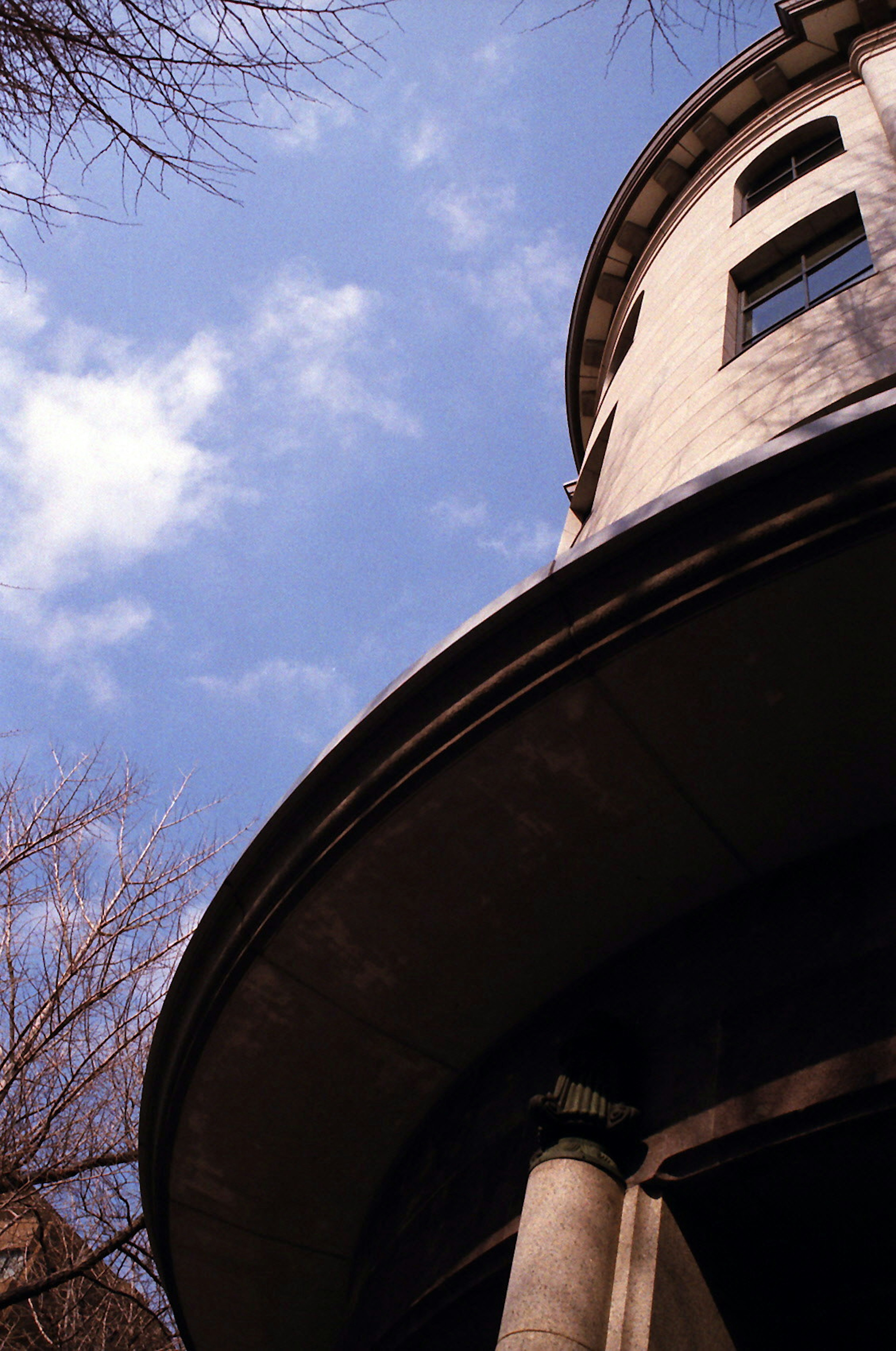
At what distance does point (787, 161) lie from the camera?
588 inches

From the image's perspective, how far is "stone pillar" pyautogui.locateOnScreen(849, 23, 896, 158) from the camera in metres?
12.5

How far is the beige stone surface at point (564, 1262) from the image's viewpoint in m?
4.69

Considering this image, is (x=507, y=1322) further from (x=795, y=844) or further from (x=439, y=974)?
(x=795, y=844)

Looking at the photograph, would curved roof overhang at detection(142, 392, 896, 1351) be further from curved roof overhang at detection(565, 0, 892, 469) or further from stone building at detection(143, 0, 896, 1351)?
curved roof overhang at detection(565, 0, 892, 469)

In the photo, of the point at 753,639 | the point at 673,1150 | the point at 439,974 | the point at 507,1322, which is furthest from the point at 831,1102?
the point at 439,974

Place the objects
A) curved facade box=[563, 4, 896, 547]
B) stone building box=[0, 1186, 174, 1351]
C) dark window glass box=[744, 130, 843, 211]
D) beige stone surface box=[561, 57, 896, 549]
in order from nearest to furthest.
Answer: beige stone surface box=[561, 57, 896, 549] → curved facade box=[563, 4, 896, 547] → dark window glass box=[744, 130, 843, 211] → stone building box=[0, 1186, 174, 1351]

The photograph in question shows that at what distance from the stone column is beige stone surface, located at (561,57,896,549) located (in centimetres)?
440

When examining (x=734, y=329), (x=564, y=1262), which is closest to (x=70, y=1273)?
(x=564, y=1262)

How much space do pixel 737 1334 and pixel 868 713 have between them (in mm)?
3031

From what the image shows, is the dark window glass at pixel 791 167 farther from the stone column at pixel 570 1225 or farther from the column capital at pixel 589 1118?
the stone column at pixel 570 1225

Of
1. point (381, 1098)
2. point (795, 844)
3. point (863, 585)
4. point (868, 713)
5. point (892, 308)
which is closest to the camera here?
point (863, 585)

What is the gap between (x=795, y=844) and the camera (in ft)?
19.8

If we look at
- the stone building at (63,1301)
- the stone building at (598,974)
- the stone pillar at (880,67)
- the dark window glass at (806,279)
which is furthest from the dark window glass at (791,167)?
the stone building at (63,1301)

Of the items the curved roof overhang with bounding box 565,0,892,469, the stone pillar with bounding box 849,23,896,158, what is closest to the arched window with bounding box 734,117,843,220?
the stone pillar with bounding box 849,23,896,158
